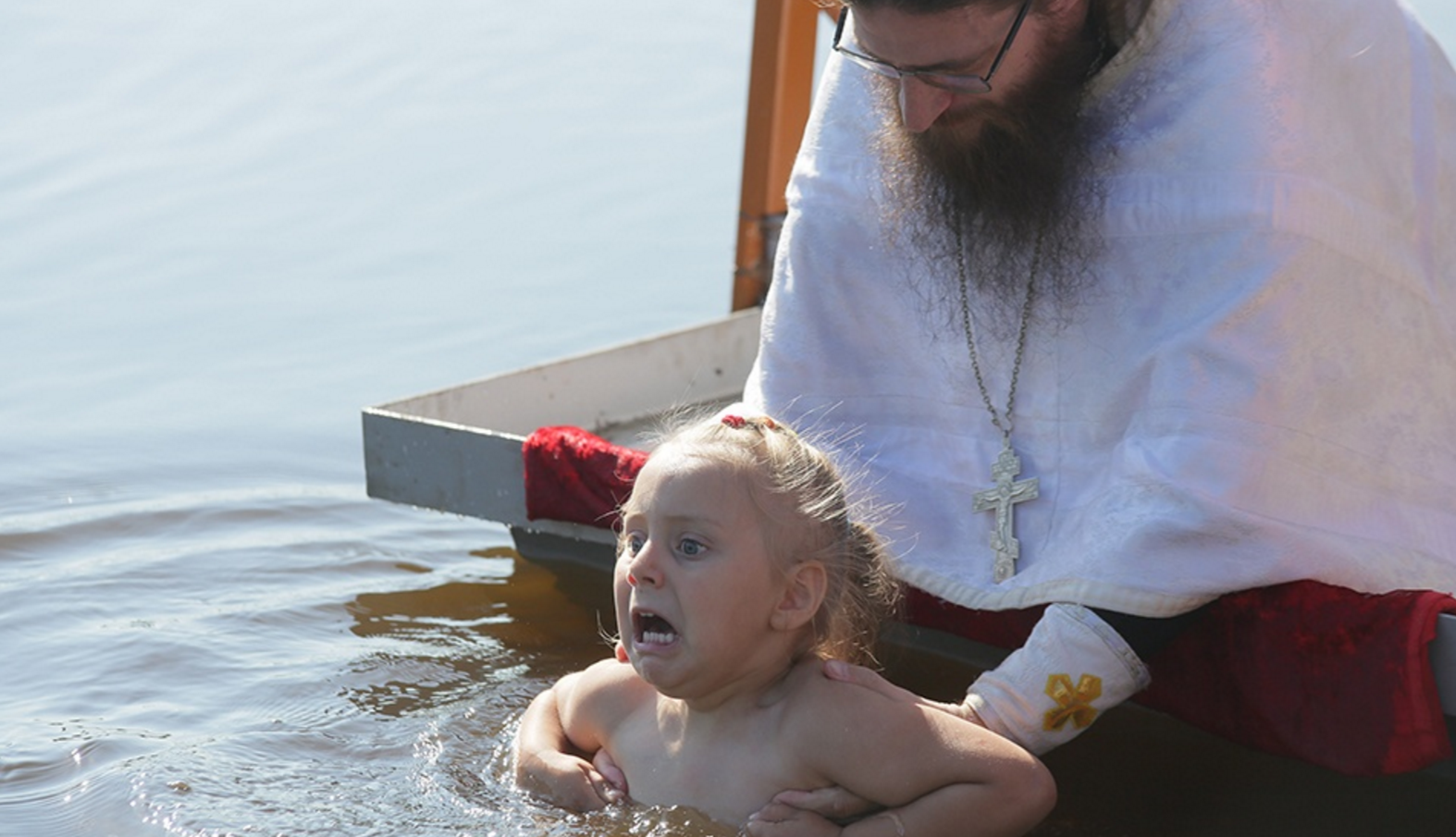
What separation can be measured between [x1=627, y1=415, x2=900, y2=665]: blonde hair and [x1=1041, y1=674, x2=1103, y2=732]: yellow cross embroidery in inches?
13.8

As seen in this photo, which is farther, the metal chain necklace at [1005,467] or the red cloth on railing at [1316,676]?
the metal chain necklace at [1005,467]

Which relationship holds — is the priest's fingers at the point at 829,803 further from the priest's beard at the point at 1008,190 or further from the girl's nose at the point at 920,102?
the girl's nose at the point at 920,102

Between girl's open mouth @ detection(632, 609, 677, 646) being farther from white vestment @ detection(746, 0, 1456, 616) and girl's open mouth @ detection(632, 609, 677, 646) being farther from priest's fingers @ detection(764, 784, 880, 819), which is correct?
white vestment @ detection(746, 0, 1456, 616)

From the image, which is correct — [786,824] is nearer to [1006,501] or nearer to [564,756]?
[564,756]

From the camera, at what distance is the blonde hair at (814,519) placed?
314 cm

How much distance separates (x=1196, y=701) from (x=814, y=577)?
0.73 m

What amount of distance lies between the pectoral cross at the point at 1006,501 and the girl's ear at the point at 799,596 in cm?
41

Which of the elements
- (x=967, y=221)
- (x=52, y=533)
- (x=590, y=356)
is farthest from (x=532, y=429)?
(x=967, y=221)

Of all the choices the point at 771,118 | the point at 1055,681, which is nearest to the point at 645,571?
the point at 1055,681

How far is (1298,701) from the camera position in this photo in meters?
3.18

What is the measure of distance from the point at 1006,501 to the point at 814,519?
0.48 m

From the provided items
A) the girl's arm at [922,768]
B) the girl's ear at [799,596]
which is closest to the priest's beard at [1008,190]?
the girl's ear at [799,596]

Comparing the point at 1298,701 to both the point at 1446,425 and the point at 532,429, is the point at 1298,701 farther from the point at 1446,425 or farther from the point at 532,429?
the point at 532,429

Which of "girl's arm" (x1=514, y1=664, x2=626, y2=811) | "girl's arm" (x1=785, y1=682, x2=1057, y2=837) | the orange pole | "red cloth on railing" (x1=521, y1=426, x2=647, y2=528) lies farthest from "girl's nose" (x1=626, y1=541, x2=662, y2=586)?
the orange pole
